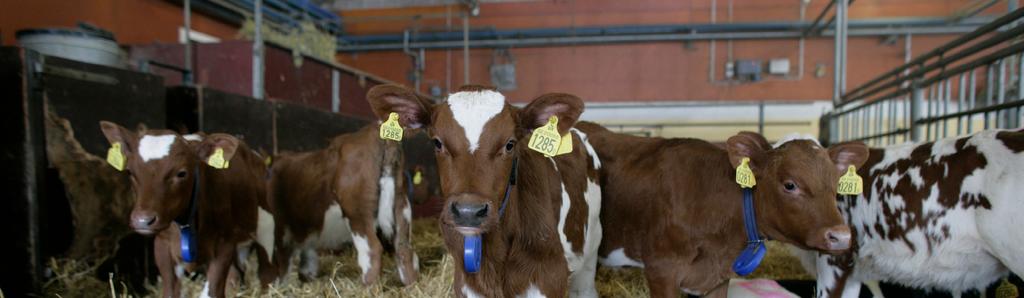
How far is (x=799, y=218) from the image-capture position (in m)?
2.80

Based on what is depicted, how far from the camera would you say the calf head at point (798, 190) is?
2.73m

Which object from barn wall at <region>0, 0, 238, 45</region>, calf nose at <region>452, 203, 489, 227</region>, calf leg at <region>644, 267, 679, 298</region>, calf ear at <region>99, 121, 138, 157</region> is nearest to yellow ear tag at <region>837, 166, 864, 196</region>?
calf leg at <region>644, 267, 679, 298</region>

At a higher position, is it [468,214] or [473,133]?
[473,133]

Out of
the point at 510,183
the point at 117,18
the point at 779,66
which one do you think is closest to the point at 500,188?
the point at 510,183

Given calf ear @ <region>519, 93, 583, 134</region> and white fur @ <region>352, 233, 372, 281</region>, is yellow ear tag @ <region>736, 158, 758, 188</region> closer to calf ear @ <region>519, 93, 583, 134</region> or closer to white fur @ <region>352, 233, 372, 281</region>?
calf ear @ <region>519, 93, 583, 134</region>

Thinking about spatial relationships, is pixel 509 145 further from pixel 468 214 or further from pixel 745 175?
pixel 745 175

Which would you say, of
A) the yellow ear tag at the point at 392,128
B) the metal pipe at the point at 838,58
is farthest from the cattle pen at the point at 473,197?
the metal pipe at the point at 838,58

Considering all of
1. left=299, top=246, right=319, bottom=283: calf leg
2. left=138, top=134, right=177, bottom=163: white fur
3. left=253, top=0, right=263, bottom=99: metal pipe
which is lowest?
left=299, top=246, right=319, bottom=283: calf leg

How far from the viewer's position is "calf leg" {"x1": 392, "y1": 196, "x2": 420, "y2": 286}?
3.94m

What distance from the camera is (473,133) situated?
2217 millimetres

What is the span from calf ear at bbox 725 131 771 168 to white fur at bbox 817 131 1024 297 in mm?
917

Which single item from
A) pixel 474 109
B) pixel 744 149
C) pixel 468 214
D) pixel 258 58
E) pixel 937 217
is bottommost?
pixel 937 217

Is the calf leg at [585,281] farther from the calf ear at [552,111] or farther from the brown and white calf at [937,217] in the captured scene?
the brown and white calf at [937,217]

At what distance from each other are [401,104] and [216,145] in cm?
160
